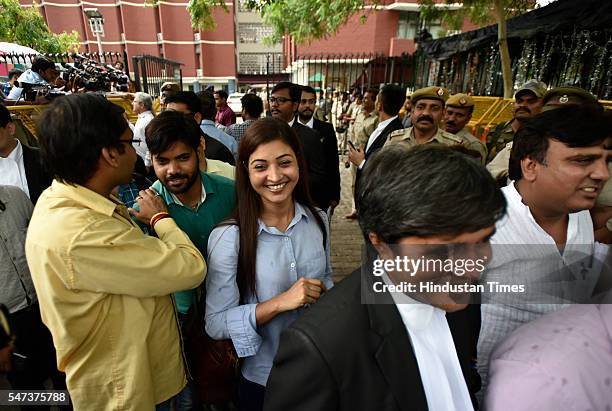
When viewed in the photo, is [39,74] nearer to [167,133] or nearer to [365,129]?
[365,129]

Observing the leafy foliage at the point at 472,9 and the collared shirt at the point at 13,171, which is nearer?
the collared shirt at the point at 13,171

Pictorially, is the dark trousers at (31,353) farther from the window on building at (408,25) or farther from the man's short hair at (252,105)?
the window on building at (408,25)

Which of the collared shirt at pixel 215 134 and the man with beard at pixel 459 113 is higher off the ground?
the man with beard at pixel 459 113

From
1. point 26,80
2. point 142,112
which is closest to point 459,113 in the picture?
point 142,112

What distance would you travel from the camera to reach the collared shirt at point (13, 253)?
174 centimetres

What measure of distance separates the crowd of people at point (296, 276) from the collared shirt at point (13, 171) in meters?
0.01

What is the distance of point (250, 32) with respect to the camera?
34.8 meters

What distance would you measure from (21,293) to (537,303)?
2554 mm

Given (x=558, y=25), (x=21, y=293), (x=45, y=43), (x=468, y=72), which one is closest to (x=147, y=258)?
(x=21, y=293)

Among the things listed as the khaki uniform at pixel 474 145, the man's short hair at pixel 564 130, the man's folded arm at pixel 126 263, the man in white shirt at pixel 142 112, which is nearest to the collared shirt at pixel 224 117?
the man in white shirt at pixel 142 112

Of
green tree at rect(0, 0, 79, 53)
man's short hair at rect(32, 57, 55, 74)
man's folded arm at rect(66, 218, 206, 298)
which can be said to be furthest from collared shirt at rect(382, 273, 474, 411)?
green tree at rect(0, 0, 79, 53)

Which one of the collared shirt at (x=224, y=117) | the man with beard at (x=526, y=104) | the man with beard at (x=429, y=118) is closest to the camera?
the man with beard at (x=429, y=118)

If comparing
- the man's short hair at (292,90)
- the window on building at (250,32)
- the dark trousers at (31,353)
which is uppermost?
the window on building at (250,32)

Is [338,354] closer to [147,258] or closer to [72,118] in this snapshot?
[147,258]
